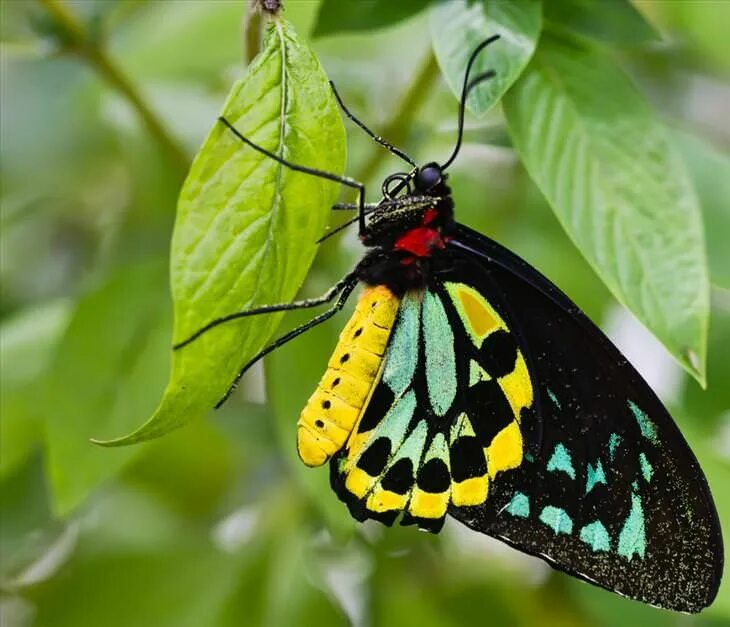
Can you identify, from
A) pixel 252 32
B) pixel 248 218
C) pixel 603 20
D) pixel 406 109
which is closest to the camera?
pixel 248 218

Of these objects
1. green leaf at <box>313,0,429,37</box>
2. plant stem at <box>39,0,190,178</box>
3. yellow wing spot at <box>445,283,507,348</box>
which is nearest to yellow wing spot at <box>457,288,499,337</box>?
yellow wing spot at <box>445,283,507,348</box>

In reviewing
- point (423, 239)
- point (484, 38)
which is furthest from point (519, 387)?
point (484, 38)

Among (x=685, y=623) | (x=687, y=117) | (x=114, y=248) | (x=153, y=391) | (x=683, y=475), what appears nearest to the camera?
(x=683, y=475)

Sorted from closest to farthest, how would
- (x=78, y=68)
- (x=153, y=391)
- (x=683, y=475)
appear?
(x=683, y=475) → (x=153, y=391) → (x=78, y=68)

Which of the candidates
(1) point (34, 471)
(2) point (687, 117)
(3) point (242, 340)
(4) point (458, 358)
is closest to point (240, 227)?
(3) point (242, 340)

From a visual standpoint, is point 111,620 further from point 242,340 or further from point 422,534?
point 242,340

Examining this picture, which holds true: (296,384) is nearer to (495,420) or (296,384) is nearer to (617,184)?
(495,420)
